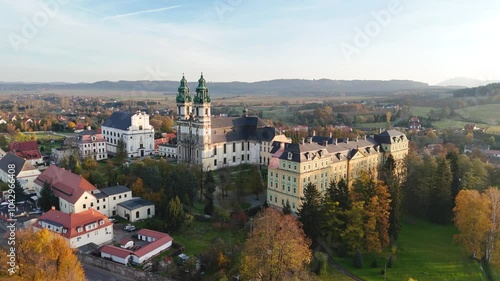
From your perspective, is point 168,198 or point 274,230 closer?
point 274,230

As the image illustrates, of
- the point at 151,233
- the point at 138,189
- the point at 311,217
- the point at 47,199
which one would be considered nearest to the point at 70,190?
the point at 47,199

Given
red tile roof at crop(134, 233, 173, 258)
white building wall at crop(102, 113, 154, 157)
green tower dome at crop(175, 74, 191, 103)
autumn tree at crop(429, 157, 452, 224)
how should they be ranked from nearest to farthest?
red tile roof at crop(134, 233, 173, 258)
autumn tree at crop(429, 157, 452, 224)
green tower dome at crop(175, 74, 191, 103)
white building wall at crop(102, 113, 154, 157)

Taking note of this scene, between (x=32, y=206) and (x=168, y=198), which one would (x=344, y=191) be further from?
(x=32, y=206)

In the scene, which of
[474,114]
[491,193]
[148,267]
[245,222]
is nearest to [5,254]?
[148,267]

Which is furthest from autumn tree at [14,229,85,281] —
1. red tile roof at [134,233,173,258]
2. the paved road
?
red tile roof at [134,233,173,258]

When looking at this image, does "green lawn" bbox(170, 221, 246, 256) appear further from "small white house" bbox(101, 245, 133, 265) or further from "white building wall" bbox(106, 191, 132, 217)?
"white building wall" bbox(106, 191, 132, 217)

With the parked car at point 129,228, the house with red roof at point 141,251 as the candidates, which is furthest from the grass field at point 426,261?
the parked car at point 129,228
